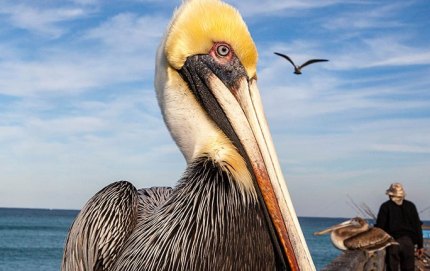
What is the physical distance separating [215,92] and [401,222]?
22.7ft

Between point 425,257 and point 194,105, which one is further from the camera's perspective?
point 425,257

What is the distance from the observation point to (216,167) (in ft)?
11.0

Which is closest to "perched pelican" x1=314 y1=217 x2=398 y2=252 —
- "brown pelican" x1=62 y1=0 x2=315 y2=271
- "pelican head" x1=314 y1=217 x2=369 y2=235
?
"pelican head" x1=314 y1=217 x2=369 y2=235

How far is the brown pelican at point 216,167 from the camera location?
3.24 metres

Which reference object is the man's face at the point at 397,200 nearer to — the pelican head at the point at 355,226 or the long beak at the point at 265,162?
the pelican head at the point at 355,226

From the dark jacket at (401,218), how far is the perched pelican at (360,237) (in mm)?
151

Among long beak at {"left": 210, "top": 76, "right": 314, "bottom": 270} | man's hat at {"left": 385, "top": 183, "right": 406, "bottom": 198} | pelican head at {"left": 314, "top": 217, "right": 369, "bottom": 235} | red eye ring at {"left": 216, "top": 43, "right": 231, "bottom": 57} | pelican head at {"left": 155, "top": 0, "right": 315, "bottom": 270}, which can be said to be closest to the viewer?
long beak at {"left": 210, "top": 76, "right": 314, "bottom": 270}

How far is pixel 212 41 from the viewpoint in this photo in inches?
136

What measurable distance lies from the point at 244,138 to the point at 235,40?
507 mm

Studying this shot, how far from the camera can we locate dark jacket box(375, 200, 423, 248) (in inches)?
377

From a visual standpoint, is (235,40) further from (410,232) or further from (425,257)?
(425,257)

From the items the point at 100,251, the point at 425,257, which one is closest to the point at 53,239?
the point at 425,257

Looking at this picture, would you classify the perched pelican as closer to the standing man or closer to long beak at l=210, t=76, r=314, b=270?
the standing man

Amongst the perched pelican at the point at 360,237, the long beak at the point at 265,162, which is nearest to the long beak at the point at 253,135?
the long beak at the point at 265,162
